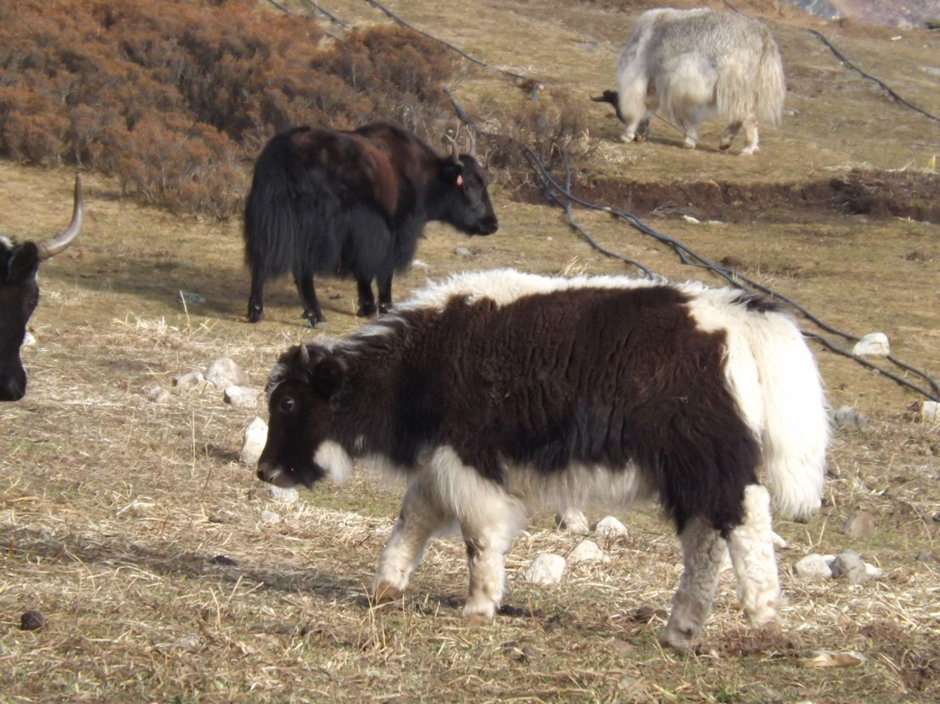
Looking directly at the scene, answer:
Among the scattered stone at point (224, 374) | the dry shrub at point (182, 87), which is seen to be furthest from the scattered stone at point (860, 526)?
the dry shrub at point (182, 87)

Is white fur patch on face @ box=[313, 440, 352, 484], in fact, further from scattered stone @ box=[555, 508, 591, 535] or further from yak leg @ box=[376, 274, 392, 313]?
yak leg @ box=[376, 274, 392, 313]

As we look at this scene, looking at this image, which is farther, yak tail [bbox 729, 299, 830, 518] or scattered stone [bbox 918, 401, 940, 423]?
scattered stone [bbox 918, 401, 940, 423]

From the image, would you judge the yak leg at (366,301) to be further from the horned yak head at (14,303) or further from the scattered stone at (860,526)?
the scattered stone at (860,526)

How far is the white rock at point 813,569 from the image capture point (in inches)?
210

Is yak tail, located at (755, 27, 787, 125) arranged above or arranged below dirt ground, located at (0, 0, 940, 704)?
above

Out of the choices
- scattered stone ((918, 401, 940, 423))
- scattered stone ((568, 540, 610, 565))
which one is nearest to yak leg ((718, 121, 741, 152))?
scattered stone ((918, 401, 940, 423))

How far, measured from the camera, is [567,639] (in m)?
4.31

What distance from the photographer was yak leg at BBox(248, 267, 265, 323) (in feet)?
33.3

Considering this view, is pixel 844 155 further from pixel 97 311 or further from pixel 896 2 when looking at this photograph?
pixel 896 2

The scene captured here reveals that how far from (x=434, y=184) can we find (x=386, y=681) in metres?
8.27

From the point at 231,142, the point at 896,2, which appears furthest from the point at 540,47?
the point at 896,2

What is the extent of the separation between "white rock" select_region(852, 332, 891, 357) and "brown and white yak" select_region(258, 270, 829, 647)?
5532 mm

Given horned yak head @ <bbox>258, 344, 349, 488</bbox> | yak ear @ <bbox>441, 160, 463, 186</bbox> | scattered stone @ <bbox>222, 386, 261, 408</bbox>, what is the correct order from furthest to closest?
yak ear @ <bbox>441, 160, 463, 186</bbox> → scattered stone @ <bbox>222, 386, 261, 408</bbox> → horned yak head @ <bbox>258, 344, 349, 488</bbox>

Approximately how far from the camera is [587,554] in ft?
17.9
